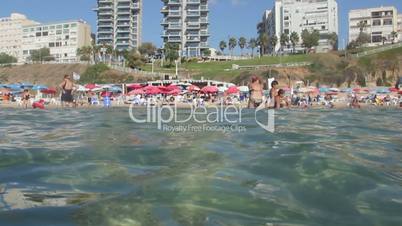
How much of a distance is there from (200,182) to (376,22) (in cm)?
14234

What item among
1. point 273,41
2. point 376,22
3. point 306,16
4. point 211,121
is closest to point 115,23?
point 273,41

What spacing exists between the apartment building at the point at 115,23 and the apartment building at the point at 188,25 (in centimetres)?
2059

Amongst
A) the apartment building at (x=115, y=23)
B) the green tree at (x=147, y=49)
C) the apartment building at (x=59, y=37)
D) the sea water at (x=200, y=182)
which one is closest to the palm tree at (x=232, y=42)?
the green tree at (x=147, y=49)

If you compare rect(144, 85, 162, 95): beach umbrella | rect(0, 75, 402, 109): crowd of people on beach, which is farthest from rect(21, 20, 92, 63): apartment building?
rect(144, 85, 162, 95): beach umbrella

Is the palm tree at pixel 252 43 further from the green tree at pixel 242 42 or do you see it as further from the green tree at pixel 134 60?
the green tree at pixel 134 60

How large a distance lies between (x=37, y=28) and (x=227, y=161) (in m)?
170

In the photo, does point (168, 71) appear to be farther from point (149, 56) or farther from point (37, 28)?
point (37, 28)

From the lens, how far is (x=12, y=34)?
173250 mm

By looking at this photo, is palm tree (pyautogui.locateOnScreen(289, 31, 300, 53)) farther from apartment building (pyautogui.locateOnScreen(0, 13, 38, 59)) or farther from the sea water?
the sea water

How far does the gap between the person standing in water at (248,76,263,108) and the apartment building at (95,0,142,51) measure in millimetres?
137160

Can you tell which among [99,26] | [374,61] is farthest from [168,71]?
[99,26]

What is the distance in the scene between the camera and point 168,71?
103 metres

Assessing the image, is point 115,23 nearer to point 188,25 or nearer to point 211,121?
point 188,25

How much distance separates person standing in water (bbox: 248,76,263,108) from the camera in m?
15.1
